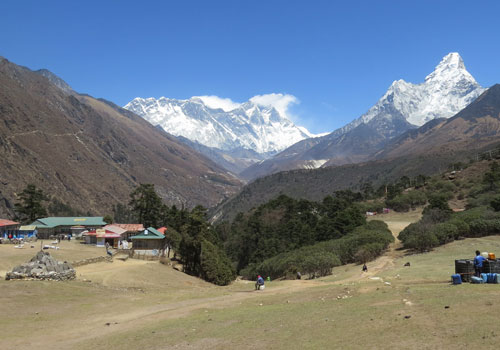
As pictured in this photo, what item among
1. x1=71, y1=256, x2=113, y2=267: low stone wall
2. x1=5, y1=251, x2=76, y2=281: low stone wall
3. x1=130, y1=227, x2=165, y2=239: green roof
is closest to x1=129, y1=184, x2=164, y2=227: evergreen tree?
x1=130, y1=227, x2=165, y2=239: green roof

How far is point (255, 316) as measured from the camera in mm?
21547

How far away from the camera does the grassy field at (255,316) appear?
15281 mm

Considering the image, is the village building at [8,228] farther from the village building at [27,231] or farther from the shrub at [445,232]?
the shrub at [445,232]

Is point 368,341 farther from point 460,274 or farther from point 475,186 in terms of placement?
point 475,186

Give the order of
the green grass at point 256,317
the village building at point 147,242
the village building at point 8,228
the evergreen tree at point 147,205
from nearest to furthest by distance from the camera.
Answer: the green grass at point 256,317 < the village building at point 147,242 < the village building at point 8,228 < the evergreen tree at point 147,205

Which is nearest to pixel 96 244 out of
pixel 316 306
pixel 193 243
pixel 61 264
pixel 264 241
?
pixel 193 243

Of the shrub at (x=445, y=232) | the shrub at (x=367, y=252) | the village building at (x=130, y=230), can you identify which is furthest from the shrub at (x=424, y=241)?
the village building at (x=130, y=230)

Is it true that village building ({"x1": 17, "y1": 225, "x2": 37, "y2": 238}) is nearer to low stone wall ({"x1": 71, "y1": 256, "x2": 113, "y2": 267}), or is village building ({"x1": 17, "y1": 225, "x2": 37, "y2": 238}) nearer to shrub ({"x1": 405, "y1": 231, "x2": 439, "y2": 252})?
low stone wall ({"x1": 71, "y1": 256, "x2": 113, "y2": 267})

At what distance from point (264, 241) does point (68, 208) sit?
114677 millimetres

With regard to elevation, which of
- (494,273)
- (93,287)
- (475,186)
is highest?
(475,186)

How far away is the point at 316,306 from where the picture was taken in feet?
72.6

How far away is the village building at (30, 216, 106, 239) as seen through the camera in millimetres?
78562

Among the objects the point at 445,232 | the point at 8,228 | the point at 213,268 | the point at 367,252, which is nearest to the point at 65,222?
the point at 8,228

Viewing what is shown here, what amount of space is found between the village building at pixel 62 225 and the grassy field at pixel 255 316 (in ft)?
159
